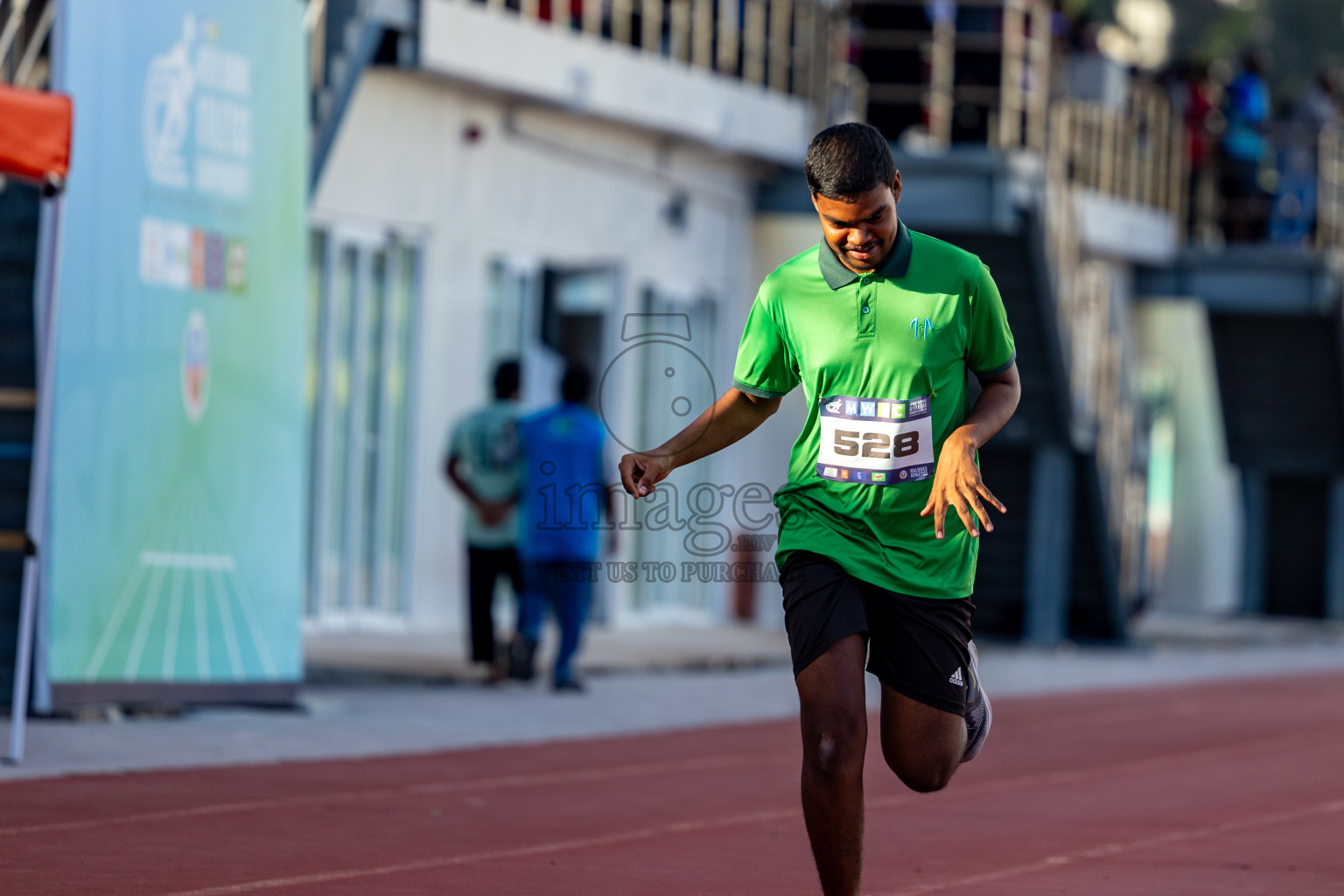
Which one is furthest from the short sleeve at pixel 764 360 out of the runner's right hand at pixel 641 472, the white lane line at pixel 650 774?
the white lane line at pixel 650 774

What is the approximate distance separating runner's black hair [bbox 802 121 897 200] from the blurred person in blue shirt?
27.5 feet

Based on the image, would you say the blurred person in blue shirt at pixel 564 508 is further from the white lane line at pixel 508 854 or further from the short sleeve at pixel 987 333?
the short sleeve at pixel 987 333

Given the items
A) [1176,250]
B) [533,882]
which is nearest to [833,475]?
[533,882]

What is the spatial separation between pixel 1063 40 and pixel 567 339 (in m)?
6.88

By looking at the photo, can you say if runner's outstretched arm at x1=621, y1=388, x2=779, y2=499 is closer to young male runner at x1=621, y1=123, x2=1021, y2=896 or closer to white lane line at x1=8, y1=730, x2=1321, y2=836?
young male runner at x1=621, y1=123, x2=1021, y2=896

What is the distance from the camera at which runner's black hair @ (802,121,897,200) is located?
223 inches

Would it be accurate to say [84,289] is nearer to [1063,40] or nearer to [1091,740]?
[1091,740]

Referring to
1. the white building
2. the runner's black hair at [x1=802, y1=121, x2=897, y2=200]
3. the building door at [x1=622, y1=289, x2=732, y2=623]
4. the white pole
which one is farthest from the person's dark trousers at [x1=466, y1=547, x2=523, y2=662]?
the runner's black hair at [x1=802, y1=121, x2=897, y2=200]

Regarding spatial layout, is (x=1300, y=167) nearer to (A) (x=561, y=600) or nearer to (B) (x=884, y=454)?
(A) (x=561, y=600)

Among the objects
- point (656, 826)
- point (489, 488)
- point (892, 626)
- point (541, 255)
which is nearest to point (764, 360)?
point (892, 626)

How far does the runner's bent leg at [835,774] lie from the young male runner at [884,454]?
0.01 m

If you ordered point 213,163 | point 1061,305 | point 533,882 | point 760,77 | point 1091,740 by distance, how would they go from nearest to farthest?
point 533,882 < point 213,163 < point 1091,740 < point 1061,305 < point 760,77

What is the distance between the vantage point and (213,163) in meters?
11.6

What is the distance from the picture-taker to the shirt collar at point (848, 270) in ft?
19.5
